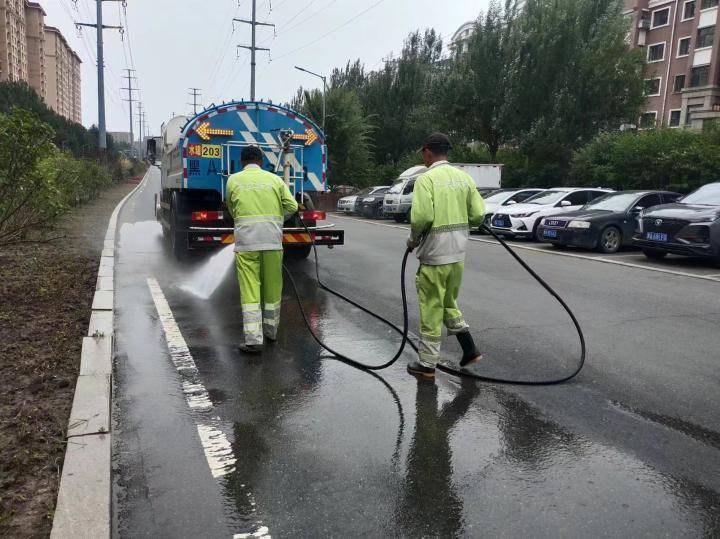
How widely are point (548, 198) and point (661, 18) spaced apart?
43.2 metres

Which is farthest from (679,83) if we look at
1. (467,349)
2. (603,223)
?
(467,349)

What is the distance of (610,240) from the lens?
1416 cm

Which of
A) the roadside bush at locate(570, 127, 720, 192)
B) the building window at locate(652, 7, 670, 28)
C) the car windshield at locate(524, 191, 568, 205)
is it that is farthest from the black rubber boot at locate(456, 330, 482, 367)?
the building window at locate(652, 7, 670, 28)

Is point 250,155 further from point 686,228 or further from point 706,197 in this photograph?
point 706,197

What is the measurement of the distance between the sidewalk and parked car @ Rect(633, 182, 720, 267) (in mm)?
10144

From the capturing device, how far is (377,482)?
10.8ft

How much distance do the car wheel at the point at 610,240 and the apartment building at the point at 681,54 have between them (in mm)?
35318

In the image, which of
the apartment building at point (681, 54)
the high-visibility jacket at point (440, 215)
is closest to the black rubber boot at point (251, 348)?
the high-visibility jacket at point (440, 215)

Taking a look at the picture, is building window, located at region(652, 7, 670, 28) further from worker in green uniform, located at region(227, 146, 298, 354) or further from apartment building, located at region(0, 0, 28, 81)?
apartment building, located at region(0, 0, 28, 81)

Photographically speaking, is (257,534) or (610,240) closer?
(257,534)

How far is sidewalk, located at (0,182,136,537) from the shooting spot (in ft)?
9.96

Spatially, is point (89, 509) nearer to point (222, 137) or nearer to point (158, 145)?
point (222, 137)

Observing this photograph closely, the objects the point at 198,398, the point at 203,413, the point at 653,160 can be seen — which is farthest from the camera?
the point at 653,160

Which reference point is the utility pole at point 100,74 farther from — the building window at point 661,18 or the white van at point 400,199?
the building window at point 661,18
